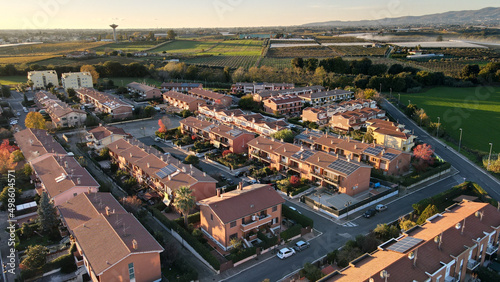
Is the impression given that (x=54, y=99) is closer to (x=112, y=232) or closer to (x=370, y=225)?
(x=112, y=232)

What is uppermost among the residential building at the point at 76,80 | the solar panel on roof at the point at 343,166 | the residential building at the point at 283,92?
the residential building at the point at 76,80

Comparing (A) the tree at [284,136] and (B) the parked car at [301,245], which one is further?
(A) the tree at [284,136]

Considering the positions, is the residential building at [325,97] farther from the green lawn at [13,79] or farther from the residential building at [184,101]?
the green lawn at [13,79]

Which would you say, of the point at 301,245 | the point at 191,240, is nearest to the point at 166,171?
the point at 191,240

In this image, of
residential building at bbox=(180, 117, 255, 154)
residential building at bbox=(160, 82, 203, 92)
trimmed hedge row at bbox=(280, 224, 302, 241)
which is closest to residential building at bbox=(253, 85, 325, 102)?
residential building at bbox=(160, 82, 203, 92)

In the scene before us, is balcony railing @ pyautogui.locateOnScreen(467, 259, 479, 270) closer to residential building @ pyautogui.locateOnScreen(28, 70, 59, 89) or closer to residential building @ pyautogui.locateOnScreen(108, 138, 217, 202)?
residential building @ pyautogui.locateOnScreen(108, 138, 217, 202)

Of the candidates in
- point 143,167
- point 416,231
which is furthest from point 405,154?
point 143,167

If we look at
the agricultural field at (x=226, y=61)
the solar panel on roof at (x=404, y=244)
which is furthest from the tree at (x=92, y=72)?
the solar panel on roof at (x=404, y=244)
